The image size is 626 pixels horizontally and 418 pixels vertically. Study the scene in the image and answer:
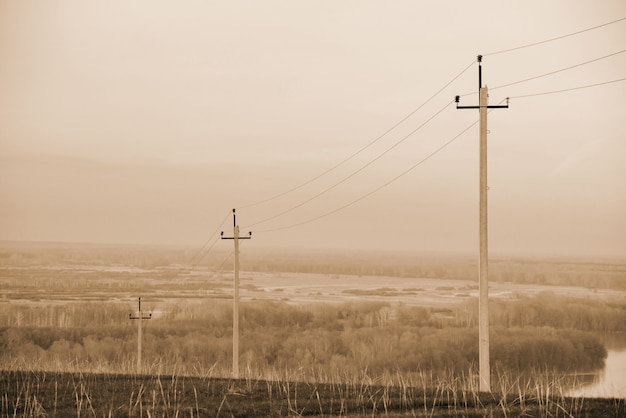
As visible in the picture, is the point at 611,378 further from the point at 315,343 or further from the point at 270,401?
the point at 315,343

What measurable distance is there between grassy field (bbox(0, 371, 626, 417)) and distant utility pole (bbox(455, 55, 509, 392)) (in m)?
1.10

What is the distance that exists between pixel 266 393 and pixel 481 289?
614cm

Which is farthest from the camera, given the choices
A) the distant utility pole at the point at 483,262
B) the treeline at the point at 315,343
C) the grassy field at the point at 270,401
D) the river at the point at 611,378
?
the treeline at the point at 315,343

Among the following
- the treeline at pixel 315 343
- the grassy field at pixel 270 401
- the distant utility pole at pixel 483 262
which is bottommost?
the treeline at pixel 315 343

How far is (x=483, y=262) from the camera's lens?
18219 millimetres

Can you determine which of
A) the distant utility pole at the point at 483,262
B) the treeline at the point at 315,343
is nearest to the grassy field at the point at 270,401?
the distant utility pole at the point at 483,262

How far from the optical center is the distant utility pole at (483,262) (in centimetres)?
1761

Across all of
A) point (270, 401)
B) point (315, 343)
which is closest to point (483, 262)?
point (270, 401)

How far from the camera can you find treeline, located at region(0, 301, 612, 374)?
224ft

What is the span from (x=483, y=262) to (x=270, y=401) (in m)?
6.72

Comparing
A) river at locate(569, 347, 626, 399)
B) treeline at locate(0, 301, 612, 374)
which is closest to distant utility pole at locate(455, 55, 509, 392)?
river at locate(569, 347, 626, 399)

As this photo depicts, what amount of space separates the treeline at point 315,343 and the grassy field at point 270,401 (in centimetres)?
4659

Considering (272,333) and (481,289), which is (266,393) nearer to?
(481,289)

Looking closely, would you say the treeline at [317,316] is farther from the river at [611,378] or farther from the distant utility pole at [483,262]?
the distant utility pole at [483,262]
